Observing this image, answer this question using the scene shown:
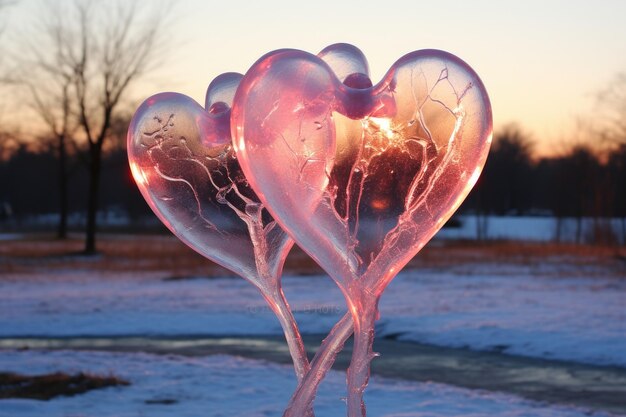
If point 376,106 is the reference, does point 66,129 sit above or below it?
below

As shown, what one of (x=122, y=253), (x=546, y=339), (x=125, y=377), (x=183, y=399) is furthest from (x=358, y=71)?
(x=122, y=253)

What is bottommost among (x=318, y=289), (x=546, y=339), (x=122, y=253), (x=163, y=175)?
(x=122, y=253)

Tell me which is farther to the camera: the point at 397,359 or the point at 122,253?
the point at 122,253

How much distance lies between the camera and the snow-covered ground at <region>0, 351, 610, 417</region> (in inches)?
299

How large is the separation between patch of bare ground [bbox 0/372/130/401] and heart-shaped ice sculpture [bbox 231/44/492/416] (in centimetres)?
472

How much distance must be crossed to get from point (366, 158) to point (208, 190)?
0.99 m

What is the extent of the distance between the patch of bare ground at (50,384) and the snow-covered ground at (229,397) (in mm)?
176

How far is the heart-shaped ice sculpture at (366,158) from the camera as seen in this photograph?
4039 millimetres

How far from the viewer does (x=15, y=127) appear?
37.9 meters

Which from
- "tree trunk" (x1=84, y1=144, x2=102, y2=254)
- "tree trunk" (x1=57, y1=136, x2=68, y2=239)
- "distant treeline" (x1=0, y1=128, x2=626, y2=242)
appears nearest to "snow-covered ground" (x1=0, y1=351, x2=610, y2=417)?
"tree trunk" (x1=84, y1=144, x2=102, y2=254)

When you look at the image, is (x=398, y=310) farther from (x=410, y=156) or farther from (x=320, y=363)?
(x=410, y=156)

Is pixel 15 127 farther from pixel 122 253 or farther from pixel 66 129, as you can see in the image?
pixel 122 253

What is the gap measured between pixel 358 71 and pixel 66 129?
35386 mm

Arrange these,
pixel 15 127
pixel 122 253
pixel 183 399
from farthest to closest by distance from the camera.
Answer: pixel 15 127 < pixel 122 253 < pixel 183 399
